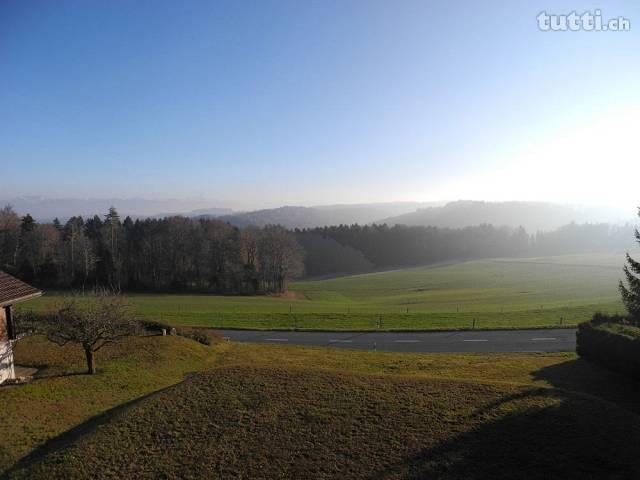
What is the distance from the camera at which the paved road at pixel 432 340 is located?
87.9 feet

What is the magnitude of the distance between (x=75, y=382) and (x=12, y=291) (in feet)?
17.2

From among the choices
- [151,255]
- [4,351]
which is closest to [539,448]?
[4,351]

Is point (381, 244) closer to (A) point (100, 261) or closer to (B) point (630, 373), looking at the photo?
(A) point (100, 261)

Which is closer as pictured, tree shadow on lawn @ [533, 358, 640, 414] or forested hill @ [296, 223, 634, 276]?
tree shadow on lawn @ [533, 358, 640, 414]

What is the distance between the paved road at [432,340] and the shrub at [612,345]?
434cm

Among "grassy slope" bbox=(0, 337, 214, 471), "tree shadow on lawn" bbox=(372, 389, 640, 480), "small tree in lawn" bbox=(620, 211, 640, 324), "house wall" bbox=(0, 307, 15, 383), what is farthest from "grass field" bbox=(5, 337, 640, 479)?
"small tree in lawn" bbox=(620, 211, 640, 324)

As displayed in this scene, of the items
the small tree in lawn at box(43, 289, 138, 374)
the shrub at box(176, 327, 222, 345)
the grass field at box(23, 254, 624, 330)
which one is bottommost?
the grass field at box(23, 254, 624, 330)

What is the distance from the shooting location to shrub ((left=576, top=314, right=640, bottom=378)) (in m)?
17.1

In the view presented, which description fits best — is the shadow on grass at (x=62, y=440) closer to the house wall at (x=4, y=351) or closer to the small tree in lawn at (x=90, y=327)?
the small tree in lawn at (x=90, y=327)

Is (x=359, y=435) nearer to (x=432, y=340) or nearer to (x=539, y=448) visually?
(x=539, y=448)

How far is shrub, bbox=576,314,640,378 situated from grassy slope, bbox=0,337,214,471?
20.4m

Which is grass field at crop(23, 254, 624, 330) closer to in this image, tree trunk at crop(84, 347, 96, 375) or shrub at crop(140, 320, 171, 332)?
shrub at crop(140, 320, 171, 332)

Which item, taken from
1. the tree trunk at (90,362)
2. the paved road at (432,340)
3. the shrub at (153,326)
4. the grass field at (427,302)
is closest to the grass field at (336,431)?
the tree trunk at (90,362)

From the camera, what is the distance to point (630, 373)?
675 inches
